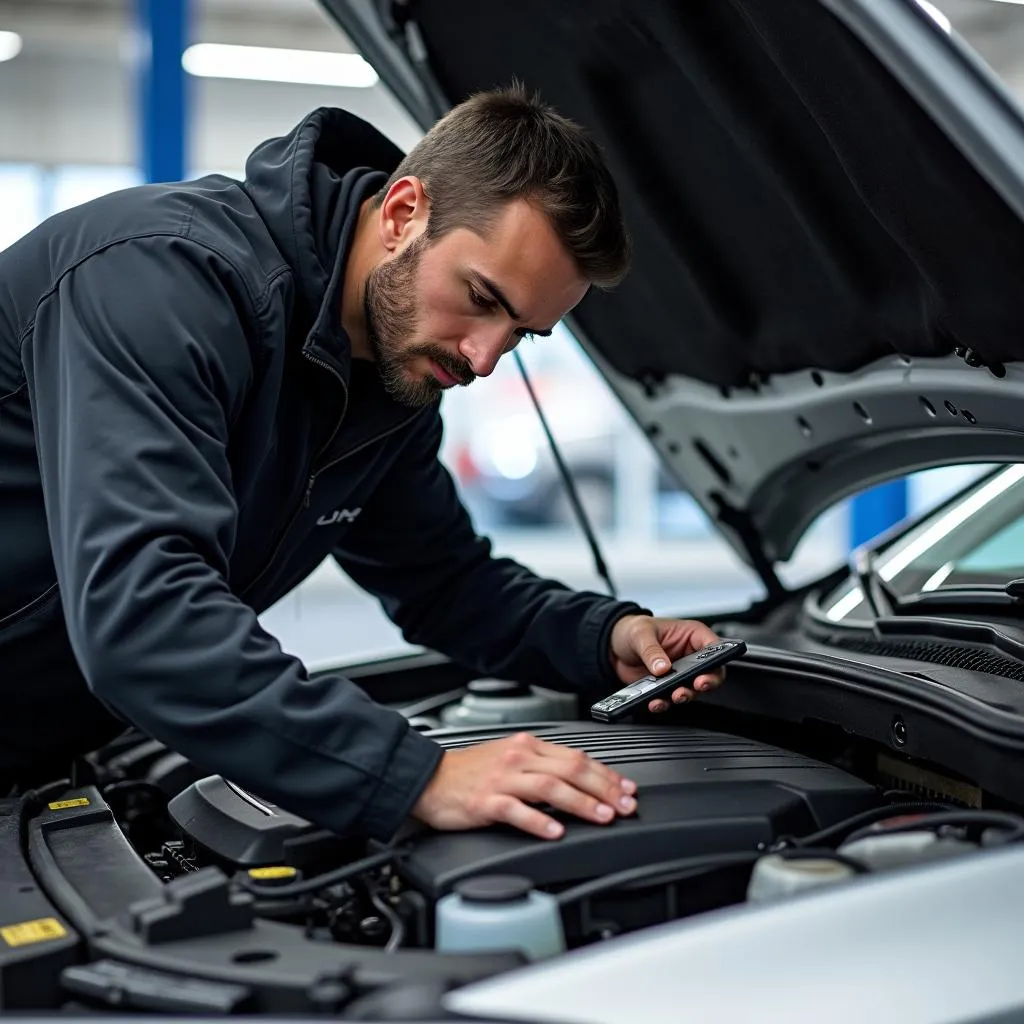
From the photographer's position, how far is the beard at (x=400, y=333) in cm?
147

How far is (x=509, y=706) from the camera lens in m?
1.82

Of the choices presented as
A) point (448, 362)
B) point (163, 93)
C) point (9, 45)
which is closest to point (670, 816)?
point (448, 362)

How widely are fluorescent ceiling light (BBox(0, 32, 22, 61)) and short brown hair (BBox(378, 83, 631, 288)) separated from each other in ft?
23.8

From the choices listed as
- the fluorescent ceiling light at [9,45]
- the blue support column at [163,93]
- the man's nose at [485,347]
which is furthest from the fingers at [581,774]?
→ the fluorescent ceiling light at [9,45]

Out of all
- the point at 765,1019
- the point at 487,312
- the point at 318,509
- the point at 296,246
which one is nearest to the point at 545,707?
the point at 318,509

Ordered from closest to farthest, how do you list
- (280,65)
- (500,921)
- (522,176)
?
1. (500,921)
2. (522,176)
3. (280,65)

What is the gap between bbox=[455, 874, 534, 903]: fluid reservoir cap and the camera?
98cm

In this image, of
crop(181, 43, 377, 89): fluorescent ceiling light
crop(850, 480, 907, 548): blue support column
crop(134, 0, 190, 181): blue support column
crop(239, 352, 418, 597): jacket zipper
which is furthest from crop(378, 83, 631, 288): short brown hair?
crop(181, 43, 377, 89): fluorescent ceiling light

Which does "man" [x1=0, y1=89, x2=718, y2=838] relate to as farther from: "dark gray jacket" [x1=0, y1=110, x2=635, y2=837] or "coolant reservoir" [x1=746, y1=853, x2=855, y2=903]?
"coolant reservoir" [x1=746, y1=853, x2=855, y2=903]

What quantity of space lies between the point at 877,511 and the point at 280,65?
453 cm

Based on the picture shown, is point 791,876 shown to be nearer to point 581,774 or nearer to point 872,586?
point 581,774

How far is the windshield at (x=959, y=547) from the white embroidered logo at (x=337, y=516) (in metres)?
0.71

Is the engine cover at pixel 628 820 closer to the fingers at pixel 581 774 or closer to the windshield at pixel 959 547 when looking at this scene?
the fingers at pixel 581 774

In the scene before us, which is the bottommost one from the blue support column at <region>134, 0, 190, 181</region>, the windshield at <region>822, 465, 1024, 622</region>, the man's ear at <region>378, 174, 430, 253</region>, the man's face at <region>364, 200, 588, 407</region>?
the windshield at <region>822, 465, 1024, 622</region>
